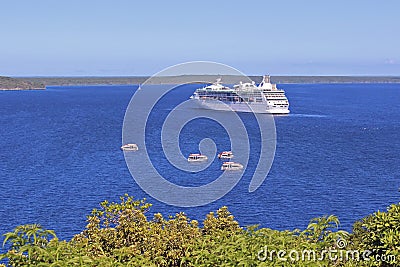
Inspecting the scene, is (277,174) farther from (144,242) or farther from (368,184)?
(144,242)

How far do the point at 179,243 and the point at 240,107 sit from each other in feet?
261

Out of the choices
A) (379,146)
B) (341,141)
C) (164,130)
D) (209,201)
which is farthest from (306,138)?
(209,201)

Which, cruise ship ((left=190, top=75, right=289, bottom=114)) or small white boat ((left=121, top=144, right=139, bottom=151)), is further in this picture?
cruise ship ((left=190, top=75, right=289, bottom=114))

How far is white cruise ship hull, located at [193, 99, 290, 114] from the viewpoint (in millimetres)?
83469

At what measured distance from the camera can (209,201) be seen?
30.3 m

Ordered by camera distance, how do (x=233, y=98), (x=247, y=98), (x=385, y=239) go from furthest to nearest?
1. (x=233, y=98)
2. (x=247, y=98)
3. (x=385, y=239)

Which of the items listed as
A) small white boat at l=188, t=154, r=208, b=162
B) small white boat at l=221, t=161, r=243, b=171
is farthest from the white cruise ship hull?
small white boat at l=221, t=161, r=243, b=171

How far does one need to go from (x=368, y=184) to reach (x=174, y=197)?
1219 cm

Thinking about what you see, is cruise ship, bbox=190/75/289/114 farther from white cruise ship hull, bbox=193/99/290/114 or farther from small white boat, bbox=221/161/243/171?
small white boat, bbox=221/161/243/171
